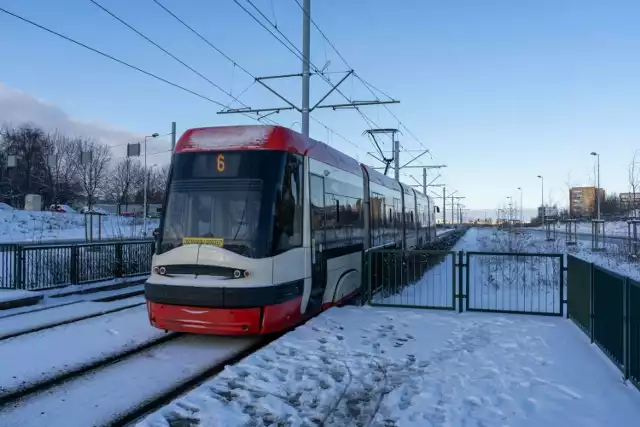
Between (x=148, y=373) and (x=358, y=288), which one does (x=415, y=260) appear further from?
(x=148, y=373)

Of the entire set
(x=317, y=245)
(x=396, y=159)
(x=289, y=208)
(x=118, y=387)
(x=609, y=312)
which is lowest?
(x=118, y=387)

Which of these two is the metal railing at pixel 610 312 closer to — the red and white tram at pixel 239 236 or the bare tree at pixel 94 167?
the red and white tram at pixel 239 236

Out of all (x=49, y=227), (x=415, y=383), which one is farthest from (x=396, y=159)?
(x=49, y=227)

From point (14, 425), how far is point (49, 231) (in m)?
40.1

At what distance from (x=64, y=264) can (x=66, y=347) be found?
6831mm

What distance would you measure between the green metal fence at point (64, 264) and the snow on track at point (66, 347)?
4410 millimetres

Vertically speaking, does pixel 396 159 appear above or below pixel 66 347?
above

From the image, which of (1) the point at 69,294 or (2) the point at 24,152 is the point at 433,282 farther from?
(2) the point at 24,152

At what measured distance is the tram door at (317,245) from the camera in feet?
27.8

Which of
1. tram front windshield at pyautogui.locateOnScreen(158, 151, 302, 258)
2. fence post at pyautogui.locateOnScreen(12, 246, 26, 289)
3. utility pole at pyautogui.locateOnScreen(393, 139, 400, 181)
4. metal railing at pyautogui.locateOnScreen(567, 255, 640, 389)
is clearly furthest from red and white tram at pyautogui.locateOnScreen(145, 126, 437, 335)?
utility pole at pyautogui.locateOnScreen(393, 139, 400, 181)

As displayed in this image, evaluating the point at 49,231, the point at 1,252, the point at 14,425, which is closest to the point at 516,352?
the point at 14,425

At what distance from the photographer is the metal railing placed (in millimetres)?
5355

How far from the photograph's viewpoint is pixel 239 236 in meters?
7.33

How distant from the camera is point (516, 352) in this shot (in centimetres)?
686
